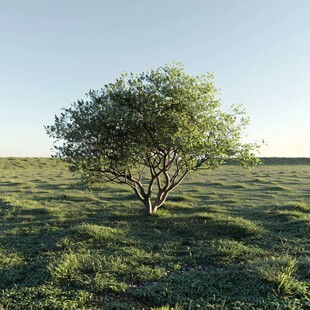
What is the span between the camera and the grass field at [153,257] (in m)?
A: 9.00

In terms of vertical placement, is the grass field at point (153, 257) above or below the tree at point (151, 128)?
below

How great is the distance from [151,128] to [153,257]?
8.06 m

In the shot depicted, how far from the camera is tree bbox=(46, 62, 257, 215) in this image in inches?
691

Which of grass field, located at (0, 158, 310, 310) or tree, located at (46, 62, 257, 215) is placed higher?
tree, located at (46, 62, 257, 215)

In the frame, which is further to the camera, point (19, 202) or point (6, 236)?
point (19, 202)

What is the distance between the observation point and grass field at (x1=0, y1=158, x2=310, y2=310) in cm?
900

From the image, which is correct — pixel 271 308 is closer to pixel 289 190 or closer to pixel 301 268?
pixel 301 268

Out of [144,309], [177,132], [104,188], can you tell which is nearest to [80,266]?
[144,309]

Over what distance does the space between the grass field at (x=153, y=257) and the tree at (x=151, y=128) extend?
152 inches

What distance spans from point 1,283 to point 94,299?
3.65 metres

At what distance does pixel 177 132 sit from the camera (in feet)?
57.4

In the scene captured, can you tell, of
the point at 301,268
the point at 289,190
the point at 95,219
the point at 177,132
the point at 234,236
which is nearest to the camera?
the point at 301,268

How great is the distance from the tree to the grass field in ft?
12.7

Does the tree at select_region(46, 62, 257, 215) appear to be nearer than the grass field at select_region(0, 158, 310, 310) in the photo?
No
